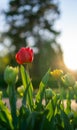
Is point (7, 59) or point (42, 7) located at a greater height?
point (42, 7)

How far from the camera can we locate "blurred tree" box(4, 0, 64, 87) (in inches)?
1554

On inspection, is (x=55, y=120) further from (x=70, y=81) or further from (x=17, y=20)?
(x=17, y=20)

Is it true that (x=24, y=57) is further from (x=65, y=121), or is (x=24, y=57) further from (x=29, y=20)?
(x=29, y=20)

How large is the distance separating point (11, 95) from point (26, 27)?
126ft

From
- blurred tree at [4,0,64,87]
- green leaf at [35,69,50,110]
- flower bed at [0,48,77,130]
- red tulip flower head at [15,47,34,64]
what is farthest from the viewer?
blurred tree at [4,0,64,87]

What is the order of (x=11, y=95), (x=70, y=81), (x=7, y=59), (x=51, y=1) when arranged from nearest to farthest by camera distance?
(x=11, y=95), (x=70, y=81), (x=7, y=59), (x=51, y=1)

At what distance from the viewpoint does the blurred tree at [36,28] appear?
3947 centimetres

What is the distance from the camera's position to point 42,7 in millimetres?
41156

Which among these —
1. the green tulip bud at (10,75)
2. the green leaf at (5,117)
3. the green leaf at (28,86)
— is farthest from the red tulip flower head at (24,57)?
the green leaf at (5,117)

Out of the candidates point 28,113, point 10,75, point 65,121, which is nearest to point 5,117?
point 28,113

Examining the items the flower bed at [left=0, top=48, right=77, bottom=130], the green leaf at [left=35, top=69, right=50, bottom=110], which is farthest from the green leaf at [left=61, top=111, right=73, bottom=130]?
the green leaf at [left=35, top=69, right=50, bottom=110]

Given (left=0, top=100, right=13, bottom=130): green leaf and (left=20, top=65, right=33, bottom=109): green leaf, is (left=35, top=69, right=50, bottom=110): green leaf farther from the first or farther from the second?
(left=0, top=100, right=13, bottom=130): green leaf

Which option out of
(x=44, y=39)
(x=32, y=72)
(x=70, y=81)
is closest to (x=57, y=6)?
(x=44, y=39)

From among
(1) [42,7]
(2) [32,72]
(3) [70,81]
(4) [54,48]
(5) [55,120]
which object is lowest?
(5) [55,120]
